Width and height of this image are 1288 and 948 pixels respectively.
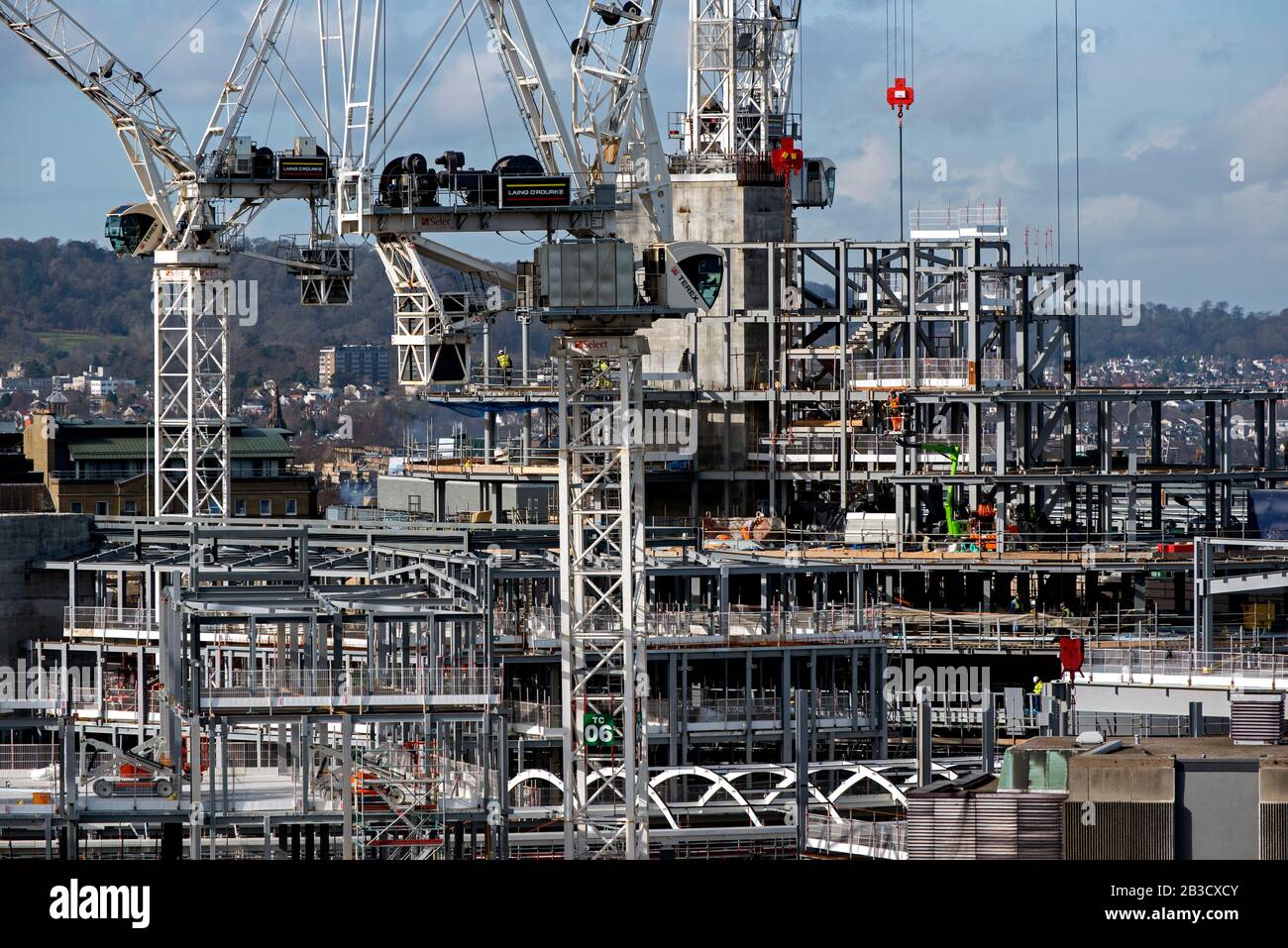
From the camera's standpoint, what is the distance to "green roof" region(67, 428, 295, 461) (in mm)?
151875

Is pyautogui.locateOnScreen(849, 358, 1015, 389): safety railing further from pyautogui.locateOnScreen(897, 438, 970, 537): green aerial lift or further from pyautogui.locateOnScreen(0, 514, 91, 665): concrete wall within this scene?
pyautogui.locateOnScreen(0, 514, 91, 665): concrete wall

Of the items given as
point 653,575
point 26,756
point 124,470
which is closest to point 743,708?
point 653,575

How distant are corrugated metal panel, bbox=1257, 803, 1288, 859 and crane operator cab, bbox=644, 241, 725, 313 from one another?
2620 cm

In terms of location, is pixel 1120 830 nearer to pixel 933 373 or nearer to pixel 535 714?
pixel 535 714

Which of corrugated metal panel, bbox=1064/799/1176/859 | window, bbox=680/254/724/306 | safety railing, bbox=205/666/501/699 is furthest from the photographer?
window, bbox=680/254/724/306

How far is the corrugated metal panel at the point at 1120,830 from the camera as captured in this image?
41.2 meters

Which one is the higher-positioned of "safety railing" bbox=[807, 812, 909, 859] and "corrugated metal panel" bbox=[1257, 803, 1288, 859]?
"corrugated metal panel" bbox=[1257, 803, 1288, 859]

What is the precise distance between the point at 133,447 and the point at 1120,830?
389 ft

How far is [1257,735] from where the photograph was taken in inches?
1893

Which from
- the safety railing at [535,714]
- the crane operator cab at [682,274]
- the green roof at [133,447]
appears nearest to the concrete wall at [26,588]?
the safety railing at [535,714]

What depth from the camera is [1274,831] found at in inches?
1604

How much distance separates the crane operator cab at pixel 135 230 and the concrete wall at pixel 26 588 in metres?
14.7

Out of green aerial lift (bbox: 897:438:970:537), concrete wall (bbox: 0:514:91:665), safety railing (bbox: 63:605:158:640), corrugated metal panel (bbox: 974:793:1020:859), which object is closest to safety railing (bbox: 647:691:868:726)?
safety railing (bbox: 63:605:158:640)

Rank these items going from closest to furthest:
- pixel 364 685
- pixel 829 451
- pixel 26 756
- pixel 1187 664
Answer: pixel 364 685
pixel 26 756
pixel 1187 664
pixel 829 451
